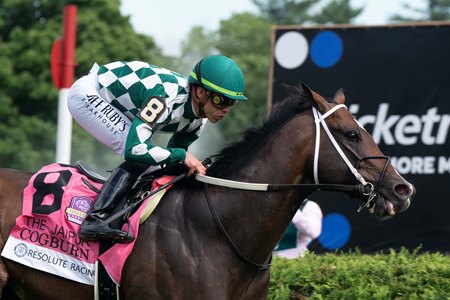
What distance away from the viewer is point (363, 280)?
16.0 feet

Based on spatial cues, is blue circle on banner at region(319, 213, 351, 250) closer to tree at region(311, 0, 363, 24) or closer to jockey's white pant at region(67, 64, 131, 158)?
jockey's white pant at region(67, 64, 131, 158)

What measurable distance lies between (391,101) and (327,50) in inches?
34.8

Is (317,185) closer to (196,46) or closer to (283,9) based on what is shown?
(196,46)

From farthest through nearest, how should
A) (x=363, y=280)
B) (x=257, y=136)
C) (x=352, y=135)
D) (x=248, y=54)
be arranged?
(x=248, y=54)
(x=363, y=280)
(x=257, y=136)
(x=352, y=135)

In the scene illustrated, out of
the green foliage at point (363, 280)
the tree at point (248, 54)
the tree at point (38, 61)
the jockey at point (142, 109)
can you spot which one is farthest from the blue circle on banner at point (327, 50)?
the tree at point (248, 54)

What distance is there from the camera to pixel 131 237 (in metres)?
3.96

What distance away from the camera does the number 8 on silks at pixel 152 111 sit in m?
3.96

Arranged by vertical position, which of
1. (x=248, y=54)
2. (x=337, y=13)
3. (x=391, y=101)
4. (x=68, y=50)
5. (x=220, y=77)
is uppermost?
(x=337, y=13)

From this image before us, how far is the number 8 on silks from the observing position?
13.0 ft

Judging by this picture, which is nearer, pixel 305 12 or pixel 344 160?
pixel 344 160

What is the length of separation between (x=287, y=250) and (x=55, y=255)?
4.19m

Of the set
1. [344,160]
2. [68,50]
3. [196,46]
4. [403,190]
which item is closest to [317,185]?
[344,160]

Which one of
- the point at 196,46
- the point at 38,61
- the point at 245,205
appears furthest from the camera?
the point at 196,46

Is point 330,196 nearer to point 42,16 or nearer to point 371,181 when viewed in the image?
point 371,181
